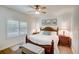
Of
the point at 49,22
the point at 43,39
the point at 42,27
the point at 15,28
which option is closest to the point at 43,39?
the point at 43,39

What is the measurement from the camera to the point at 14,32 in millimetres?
1483

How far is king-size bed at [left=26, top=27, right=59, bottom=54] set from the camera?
1.60 meters

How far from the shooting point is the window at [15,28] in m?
1.43

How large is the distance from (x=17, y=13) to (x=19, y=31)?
0.31 meters

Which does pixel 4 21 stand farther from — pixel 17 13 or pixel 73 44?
pixel 73 44

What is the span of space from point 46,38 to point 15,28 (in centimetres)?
59

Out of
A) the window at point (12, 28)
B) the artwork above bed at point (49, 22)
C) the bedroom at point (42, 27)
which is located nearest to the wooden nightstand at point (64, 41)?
the bedroom at point (42, 27)

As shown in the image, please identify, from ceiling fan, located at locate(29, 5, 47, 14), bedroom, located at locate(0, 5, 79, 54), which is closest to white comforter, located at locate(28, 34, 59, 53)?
bedroom, located at locate(0, 5, 79, 54)

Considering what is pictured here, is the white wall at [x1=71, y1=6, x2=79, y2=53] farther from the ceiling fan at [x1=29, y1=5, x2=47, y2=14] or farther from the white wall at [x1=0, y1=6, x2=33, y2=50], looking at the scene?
the white wall at [x1=0, y1=6, x2=33, y2=50]

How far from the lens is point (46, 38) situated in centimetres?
164

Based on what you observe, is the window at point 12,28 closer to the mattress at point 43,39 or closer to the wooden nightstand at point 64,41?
the mattress at point 43,39

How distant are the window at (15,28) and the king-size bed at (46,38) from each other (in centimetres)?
17

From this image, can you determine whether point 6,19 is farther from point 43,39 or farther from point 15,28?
point 43,39
